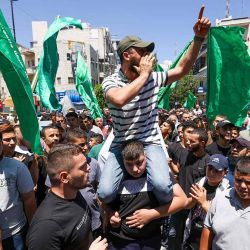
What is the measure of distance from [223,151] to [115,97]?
3.27 m

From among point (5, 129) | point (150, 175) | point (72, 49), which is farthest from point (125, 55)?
point (72, 49)

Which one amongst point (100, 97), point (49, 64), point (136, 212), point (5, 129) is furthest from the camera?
point (100, 97)

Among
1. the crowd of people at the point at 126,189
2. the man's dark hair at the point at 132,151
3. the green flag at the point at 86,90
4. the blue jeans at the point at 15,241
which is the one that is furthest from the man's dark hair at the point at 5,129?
the green flag at the point at 86,90

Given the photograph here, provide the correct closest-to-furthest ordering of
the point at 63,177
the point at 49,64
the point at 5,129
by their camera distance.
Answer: the point at 63,177 → the point at 5,129 → the point at 49,64

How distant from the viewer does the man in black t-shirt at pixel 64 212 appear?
7.01ft

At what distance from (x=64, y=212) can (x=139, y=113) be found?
3.13ft

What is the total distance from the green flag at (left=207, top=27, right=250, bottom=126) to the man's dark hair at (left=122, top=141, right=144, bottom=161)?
2273mm

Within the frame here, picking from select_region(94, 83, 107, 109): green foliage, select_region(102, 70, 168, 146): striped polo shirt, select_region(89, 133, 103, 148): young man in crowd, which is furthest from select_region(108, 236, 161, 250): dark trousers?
select_region(94, 83, 107, 109): green foliage

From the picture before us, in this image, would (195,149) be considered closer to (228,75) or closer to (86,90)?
(228,75)

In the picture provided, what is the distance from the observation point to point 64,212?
7.58 feet

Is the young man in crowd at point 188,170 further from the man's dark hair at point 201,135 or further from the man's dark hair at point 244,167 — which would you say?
the man's dark hair at point 244,167

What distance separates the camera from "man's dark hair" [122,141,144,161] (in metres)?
2.57

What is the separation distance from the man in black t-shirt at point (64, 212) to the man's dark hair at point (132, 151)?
0.33 meters

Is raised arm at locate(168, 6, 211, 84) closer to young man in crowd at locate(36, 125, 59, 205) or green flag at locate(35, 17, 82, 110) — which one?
young man in crowd at locate(36, 125, 59, 205)
